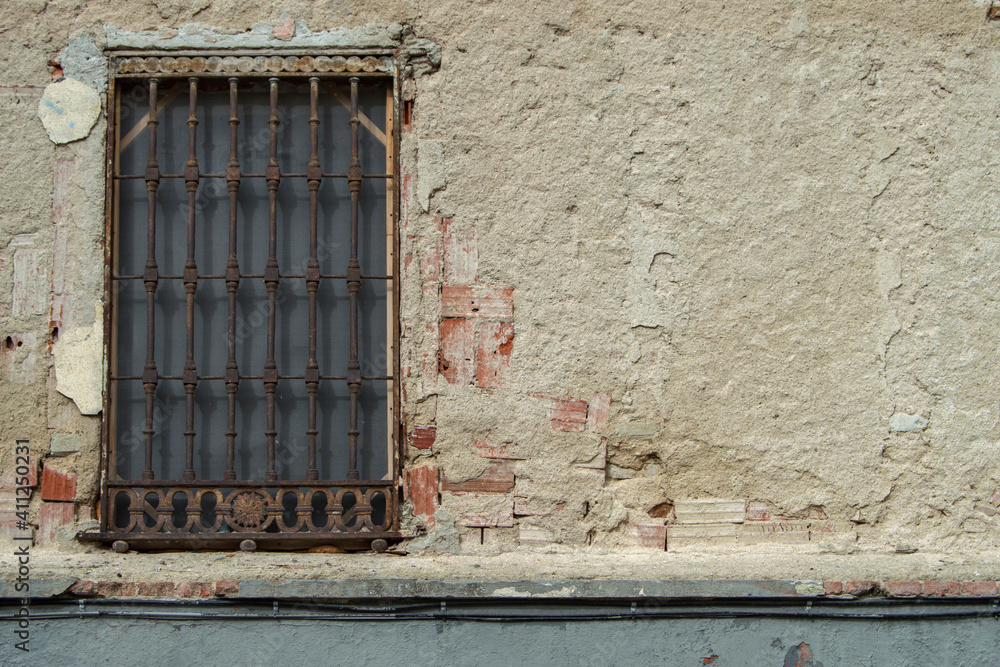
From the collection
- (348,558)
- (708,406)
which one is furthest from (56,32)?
(708,406)

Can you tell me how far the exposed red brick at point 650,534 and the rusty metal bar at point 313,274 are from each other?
1069 mm

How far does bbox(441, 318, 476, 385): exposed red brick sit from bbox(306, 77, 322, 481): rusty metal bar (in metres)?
0.44

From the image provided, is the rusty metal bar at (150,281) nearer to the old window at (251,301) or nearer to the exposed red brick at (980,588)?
the old window at (251,301)

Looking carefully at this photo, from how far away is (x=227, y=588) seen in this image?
261 cm

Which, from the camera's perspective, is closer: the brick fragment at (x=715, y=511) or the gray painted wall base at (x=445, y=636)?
the gray painted wall base at (x=445, y=636)

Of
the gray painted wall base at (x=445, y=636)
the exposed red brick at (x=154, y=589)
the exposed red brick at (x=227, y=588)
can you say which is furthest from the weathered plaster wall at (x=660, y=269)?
the exposed red brick at (x=227, y=588)

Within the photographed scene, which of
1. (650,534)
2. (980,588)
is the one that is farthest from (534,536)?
(980,588)

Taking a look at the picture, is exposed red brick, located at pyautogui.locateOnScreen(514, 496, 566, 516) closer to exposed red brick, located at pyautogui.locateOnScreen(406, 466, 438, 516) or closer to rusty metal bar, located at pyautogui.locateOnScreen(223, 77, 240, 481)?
exposed red brick, located at pyautogui.locateOnScreen(406, 466, 438, 516)

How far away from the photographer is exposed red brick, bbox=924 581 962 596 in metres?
2.63

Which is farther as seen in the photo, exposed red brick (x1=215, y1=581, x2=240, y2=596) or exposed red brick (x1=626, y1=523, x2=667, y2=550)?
exposed red brick (x1=626, y1=523, x2=667, y2=550)

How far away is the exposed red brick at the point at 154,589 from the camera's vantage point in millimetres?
2615

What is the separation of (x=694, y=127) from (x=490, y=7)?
0.80 m

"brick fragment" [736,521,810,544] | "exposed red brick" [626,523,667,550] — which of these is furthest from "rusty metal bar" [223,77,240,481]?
"brick fragment" [736,521,810,544]

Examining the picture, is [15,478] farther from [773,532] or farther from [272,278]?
[773,532]
